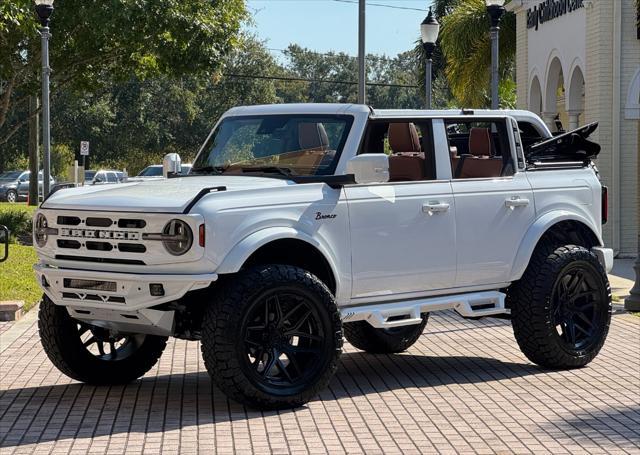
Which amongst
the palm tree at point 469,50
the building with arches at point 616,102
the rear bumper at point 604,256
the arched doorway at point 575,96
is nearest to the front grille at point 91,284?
the rear bumper at point 604,256

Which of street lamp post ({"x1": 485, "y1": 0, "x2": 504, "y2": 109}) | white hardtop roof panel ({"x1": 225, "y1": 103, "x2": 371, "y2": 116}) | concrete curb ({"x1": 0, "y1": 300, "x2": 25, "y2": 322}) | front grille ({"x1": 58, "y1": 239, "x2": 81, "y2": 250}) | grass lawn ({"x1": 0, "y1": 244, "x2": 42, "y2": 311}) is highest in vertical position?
street lamp post ({"x1": 485, "y1": 0, "x2": 504, "y2": 109})

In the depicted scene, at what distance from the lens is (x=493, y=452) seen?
7699 millimetres

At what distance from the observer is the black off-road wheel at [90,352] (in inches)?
383

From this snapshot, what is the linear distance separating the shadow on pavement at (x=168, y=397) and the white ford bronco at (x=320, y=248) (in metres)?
0.22

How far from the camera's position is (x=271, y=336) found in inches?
354

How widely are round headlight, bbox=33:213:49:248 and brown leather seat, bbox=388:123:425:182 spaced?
2.68 m

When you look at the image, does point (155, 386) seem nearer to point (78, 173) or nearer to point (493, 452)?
point (493, 452)

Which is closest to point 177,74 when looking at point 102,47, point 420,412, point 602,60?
point 102,47

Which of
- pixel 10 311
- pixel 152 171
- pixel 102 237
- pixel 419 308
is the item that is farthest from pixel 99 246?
pixel 152 171

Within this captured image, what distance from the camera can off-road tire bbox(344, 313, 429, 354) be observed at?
38.1 feet

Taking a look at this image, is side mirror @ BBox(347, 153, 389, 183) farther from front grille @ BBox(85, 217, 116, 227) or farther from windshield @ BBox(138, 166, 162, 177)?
windshield @ BBox(138, 166, 162, 177)

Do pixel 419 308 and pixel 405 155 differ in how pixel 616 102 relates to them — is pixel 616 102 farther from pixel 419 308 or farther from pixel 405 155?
pixel 419 308

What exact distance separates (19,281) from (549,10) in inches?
594

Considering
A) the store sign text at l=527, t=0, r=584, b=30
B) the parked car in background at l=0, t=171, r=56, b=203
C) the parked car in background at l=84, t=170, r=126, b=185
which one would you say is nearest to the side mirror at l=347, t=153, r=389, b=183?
the store sign text at l=527, t=0, r=584, b=30
